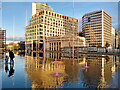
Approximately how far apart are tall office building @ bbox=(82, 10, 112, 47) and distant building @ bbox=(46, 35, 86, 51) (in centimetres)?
3794

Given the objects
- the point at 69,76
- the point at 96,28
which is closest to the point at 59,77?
the point at 69,76

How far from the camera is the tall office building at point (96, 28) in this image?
108075mm

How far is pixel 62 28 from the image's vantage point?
4028 inches

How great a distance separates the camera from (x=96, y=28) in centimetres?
11194

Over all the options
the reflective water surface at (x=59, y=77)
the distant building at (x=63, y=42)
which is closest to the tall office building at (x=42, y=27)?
the distant building at (x=63, y=42)

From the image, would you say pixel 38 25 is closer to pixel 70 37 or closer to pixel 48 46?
pixel 48 46

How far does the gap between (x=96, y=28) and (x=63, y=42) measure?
187 ft

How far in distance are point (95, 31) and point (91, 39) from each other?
399 inches

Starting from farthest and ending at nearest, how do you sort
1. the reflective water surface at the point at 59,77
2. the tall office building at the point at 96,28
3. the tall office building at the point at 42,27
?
the tall office building at the point at 96,28 → the tall office building at the point at 42,27 → the reflective water surface at the point at 59,77

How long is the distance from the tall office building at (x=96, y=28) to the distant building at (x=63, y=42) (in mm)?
37935

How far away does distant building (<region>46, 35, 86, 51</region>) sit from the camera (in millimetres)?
68125

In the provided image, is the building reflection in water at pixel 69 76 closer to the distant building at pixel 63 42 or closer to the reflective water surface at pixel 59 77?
the reflective water surface at pixel 59 77

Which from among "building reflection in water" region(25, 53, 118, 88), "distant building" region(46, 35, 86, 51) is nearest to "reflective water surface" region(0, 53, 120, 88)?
"building reflection in water" region(25, 53, 118, 88)

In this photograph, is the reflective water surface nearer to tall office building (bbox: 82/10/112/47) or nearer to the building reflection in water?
the building reflection in water
